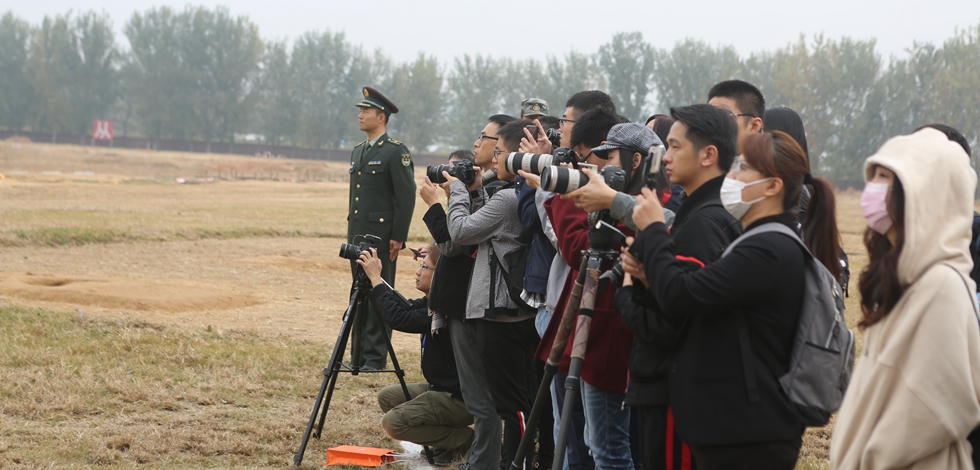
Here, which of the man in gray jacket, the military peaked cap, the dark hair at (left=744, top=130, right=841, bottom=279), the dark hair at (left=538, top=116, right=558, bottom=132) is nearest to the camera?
the dark hair at (left=744, top=130, right=841, bottom=279)

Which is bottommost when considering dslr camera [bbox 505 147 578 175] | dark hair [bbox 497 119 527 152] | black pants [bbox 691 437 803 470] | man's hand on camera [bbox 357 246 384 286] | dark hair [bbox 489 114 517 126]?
black pants [bbox 691 437 803 470]

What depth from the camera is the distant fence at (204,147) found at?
64375mm

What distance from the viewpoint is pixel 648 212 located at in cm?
271

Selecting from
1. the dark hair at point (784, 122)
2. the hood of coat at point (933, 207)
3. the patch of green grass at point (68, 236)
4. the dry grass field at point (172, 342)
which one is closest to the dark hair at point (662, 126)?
the dark hair at point (784, 122)

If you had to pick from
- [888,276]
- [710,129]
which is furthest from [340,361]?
[888,276]

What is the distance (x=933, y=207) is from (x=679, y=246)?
80 cm

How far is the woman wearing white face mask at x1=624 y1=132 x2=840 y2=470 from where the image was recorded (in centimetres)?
248

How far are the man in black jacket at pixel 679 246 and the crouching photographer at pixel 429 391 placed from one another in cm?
204

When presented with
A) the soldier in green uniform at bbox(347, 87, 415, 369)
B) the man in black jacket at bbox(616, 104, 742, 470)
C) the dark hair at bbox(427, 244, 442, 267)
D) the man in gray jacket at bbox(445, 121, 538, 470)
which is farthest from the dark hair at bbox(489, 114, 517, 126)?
the man in black jacket at bbox(616, 104, 742, 470)

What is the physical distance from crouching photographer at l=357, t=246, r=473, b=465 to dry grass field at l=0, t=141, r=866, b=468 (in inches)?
19.5

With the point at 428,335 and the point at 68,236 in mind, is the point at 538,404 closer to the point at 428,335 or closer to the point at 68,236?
the point at 428,335

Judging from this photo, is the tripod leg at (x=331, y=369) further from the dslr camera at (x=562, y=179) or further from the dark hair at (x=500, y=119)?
the dslr camera at (x=562, y=179)

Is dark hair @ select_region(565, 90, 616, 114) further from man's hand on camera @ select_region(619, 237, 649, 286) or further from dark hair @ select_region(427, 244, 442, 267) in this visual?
man's hand on camera @ select_region(619, 237, 649, 286)

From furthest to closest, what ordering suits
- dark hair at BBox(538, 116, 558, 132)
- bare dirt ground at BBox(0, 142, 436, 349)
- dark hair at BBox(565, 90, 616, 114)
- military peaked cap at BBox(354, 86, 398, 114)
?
1. bare dirt ground at BBox(0, 142, 436, 349)
2. military peaked cap at BBox(354, 86, 398, 114)
3. dark hair at BBox(538, 116, 558, 132)
4. dark hair at BBox(565, 90, 616, 114)
